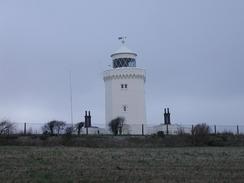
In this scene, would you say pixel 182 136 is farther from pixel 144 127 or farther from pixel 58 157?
pixel 58 157

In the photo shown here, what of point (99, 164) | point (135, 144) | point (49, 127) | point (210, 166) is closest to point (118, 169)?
point (99, 164)

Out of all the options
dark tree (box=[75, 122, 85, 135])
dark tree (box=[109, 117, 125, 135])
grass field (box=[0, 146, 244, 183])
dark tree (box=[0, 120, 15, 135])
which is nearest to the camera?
grass field (box=[0, 146, 244, 183])

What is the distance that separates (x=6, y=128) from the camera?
160 feet

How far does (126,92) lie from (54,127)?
11.3m

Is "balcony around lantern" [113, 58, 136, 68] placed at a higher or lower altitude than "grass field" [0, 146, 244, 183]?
higher

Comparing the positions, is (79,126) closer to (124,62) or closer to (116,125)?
(116,125)

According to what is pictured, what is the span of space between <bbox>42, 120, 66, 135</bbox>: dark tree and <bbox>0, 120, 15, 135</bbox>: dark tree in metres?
3.62

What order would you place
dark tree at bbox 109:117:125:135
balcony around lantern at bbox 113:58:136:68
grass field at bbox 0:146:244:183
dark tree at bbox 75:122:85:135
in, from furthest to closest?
balcony around lantern at bbox 113:58:136:68
dark tree at bbox 109:117:125:135
dark tree at bbox 75:122:85:135
grass field at bbox 0:146:244:183

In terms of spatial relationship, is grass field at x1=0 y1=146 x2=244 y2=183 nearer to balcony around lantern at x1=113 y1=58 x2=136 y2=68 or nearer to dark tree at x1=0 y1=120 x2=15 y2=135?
dark tree at x1=0 y1=120 x2=15 y2=135

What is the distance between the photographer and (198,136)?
160ft

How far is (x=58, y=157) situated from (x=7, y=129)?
23.5 meters

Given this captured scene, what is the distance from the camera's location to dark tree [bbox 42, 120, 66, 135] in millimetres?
53369

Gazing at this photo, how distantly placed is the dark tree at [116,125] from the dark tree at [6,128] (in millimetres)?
10957

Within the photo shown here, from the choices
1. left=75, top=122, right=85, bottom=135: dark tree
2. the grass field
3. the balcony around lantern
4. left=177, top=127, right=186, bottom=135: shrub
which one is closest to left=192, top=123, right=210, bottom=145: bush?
left=177, top=127, right=186, bottom=135: shrub
